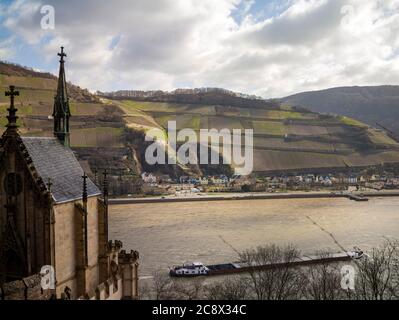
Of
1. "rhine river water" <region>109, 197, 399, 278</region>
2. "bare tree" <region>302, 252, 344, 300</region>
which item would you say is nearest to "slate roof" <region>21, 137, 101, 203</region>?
"bare tree" <region>302, 252, 344, 300</region>

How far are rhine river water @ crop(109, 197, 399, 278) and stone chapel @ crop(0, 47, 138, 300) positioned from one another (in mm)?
17586

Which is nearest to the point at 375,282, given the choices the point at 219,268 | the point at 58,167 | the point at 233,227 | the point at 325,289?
the point at 325,289

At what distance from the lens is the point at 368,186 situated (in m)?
120

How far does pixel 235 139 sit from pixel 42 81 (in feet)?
209

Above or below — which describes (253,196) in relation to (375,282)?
below

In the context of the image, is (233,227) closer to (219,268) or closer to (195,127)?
(219,268)

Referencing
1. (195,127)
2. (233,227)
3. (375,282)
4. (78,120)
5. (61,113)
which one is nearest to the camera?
(375,282)

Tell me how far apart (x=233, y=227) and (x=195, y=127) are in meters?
104

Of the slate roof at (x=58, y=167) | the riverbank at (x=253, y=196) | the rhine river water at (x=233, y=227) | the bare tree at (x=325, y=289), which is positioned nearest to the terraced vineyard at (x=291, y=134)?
the riverbank at (x=253, y=196)

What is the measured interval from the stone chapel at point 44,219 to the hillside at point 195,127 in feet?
291

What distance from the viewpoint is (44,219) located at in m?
13.5

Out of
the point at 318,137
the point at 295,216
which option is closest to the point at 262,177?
the point at 318,137

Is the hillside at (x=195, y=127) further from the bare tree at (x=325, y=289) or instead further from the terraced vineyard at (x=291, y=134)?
the bare tree at (x=325, y=289)

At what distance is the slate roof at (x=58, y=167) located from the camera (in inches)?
568
